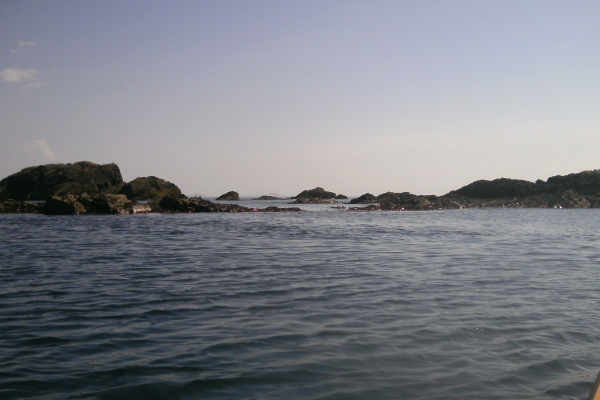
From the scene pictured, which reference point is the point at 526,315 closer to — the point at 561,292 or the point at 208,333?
the point at 561,292

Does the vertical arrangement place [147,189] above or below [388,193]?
above

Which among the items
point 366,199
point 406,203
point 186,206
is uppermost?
point 366,199

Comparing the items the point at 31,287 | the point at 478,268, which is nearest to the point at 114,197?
the point at 31,287

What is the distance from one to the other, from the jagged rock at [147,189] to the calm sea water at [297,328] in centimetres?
5978

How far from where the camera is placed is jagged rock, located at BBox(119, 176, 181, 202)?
72.8m

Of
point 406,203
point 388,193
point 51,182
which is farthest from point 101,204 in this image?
point 388,193

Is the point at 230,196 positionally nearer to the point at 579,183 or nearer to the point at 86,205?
the point at 86,205

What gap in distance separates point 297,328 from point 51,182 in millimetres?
77581

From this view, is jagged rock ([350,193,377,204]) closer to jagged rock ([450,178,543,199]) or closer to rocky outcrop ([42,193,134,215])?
jagged rock ([450,178,543,199])

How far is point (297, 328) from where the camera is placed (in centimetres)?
747

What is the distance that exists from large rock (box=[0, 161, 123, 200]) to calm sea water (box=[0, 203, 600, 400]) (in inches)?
2495

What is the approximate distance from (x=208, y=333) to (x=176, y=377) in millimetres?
1731

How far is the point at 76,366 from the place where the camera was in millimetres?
5742

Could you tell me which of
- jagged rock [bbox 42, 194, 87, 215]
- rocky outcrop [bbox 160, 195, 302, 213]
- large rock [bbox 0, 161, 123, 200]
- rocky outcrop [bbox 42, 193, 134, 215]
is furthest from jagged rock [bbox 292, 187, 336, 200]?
jagged rock [bbox 42, 194, 87, 215]
